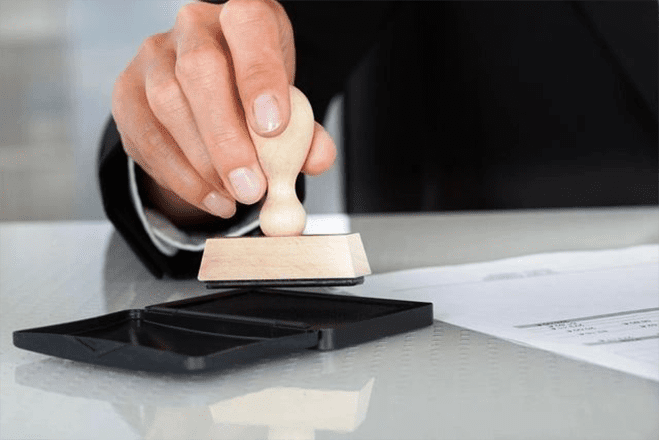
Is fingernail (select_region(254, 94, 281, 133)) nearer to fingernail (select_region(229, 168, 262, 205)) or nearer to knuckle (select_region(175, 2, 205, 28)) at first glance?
fingernail (select_region(229, 168, 262, 205))

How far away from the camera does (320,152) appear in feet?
1.73

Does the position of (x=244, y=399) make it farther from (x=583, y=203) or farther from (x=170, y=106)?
(x=583, y=203)

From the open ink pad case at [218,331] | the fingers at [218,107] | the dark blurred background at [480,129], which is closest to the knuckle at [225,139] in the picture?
the fingers at [218,107]

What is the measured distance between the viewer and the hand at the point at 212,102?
20.8 inches

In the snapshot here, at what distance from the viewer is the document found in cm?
40

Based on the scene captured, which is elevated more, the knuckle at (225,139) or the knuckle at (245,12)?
the knuckle at (245,12)

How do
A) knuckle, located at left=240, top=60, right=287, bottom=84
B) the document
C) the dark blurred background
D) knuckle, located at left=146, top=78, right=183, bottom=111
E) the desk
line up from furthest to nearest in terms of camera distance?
the dark blurred background, knuckle, located at left=146, top=78, right=183, bottom=111, knuckle, located at left=240, top=60, right=287, bottom=84, the document, the desk

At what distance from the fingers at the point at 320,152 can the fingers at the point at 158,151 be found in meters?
0.16

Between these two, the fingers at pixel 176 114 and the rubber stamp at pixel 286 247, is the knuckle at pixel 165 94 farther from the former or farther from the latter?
the rubber stamp at pixel 286 247

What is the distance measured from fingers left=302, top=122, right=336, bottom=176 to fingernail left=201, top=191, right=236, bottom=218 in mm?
156

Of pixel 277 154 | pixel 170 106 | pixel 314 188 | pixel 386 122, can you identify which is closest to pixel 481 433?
pixel 277 154

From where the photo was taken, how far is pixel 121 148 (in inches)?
31.8

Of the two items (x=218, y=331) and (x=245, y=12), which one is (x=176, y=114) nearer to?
(x=245, y=12)

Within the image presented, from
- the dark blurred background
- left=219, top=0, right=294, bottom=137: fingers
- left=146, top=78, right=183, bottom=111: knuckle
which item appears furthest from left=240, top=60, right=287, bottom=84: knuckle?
the dark blurred background
